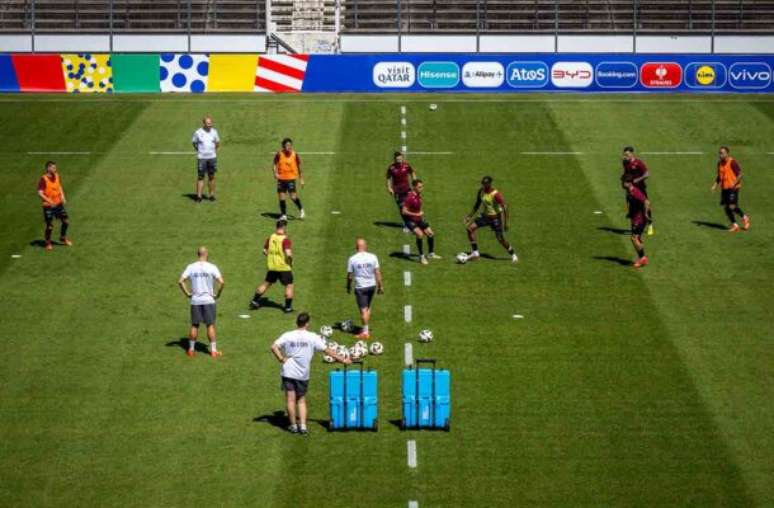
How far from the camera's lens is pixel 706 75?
5491 cm

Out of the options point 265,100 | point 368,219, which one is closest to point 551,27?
point 265,100

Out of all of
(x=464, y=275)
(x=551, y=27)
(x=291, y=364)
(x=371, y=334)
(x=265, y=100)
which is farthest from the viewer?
(x=551, y=27)

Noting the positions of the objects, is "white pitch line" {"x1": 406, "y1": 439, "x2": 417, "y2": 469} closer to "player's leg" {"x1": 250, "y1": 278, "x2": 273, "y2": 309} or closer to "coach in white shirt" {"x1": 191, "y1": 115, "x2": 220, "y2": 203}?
"player's leg" {"x1": 250, "y1": 278, "x2": 273, "y2": 309}

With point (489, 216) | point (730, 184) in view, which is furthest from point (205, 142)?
point (730, 184)

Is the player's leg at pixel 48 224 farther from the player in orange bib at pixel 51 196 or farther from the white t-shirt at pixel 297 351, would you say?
the white t-shirt at pixel 297 351

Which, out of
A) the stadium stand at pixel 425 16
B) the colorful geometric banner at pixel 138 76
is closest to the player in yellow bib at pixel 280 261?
the colorful geometric banner at pixel 138 76

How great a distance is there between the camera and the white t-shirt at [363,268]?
28438 mm

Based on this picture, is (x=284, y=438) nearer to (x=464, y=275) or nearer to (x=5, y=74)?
(x=464, y=275)

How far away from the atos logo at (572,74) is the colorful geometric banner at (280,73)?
9377mm

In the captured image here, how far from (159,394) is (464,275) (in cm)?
948

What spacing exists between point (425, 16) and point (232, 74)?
36.3 ft

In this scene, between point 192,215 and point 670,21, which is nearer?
point 192,215

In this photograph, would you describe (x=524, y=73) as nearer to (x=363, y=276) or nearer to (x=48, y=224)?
(x=48, y=224)

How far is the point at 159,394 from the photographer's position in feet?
86.2
